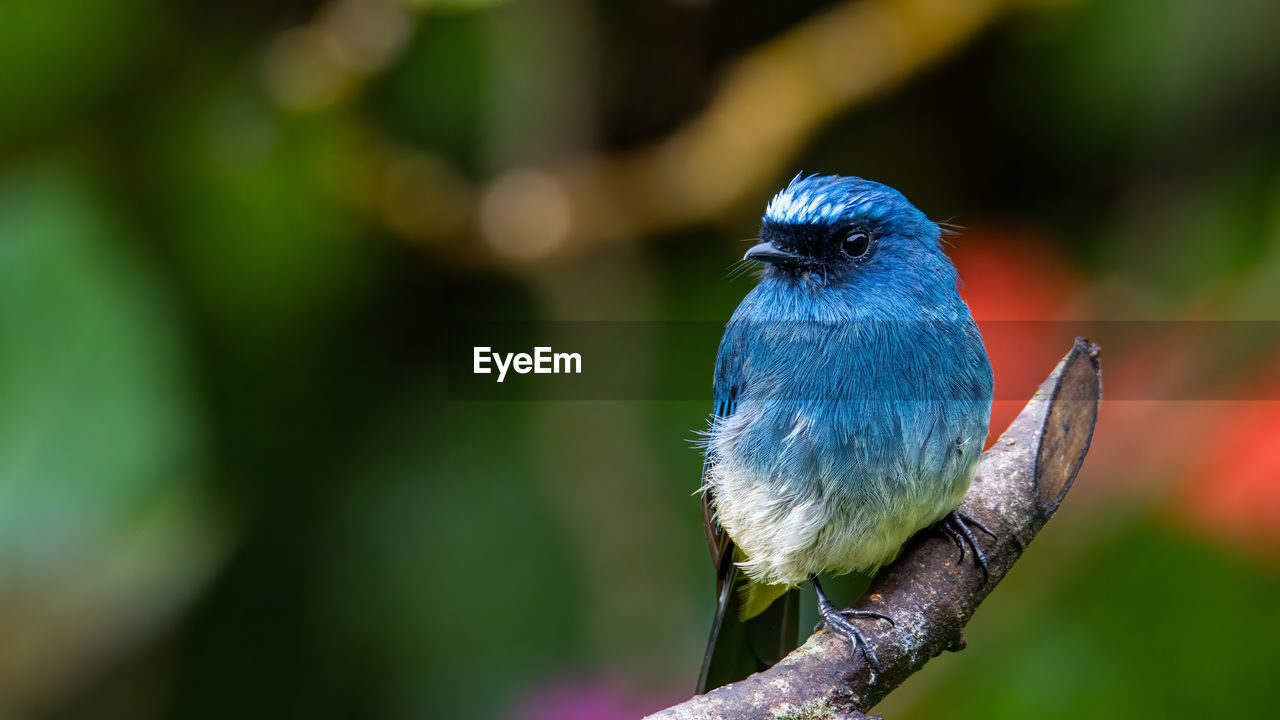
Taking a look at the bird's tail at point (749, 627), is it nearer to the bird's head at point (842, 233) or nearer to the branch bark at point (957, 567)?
the branch bark at point (957, 567)

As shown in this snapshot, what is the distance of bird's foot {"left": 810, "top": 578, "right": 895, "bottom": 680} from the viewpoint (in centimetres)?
163

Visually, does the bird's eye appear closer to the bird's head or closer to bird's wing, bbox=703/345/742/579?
the bird's head

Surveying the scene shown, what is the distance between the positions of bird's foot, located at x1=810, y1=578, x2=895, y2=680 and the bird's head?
57 centimetres

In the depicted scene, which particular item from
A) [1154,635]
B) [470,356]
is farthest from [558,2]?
[1154,635]

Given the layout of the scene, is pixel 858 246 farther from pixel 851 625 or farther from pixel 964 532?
pixel 851 625

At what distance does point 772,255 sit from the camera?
6.31 feet

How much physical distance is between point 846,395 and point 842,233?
0.95 feet

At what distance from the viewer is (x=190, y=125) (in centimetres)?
278

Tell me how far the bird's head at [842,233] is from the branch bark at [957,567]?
1.06 ft

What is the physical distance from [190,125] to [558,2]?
3.20 ft

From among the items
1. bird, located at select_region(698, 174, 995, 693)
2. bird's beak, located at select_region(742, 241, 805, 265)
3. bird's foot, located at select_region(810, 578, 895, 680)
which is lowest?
bird's foot, located at select_region(810, 578, 895, 680)

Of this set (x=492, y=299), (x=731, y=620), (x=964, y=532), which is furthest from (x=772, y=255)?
(x=492, y=299)

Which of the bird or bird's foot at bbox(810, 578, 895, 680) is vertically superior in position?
the bird

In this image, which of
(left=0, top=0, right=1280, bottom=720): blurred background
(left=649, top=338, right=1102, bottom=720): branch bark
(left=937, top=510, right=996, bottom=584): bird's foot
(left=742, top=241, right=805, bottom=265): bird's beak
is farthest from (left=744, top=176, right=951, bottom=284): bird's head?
(left=0, top=0, right=1280, bottom=720): blurred background
